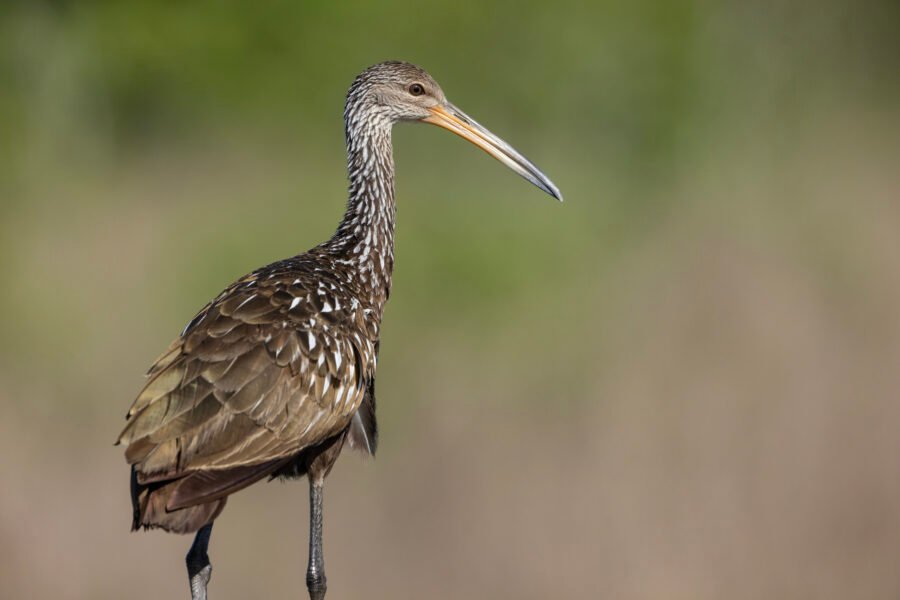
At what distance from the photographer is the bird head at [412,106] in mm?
6781

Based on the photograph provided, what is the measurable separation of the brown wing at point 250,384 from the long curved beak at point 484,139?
113 centimetres

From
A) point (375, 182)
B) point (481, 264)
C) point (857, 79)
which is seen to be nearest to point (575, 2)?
point (857, 79)

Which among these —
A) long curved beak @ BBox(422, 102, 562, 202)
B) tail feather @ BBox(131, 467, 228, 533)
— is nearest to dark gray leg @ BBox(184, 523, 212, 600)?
tail feather @ BBox(131, 467, 228, 533)

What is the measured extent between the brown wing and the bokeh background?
365 centimetres

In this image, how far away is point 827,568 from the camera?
9.73 m

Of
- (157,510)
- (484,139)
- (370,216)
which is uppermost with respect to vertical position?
(484,139)

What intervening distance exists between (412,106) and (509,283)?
6.59 m

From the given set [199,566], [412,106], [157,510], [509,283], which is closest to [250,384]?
[157,510]

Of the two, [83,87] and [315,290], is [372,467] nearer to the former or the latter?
[315,290]

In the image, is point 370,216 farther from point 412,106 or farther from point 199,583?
point 199,583

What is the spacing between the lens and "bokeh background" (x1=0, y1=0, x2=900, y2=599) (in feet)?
31.4

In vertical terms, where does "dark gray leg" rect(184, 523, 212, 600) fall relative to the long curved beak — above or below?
below

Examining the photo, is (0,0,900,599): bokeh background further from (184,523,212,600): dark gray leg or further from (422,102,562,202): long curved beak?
(422,102,562,202): long curved beak

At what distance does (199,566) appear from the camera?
20.4 feet
